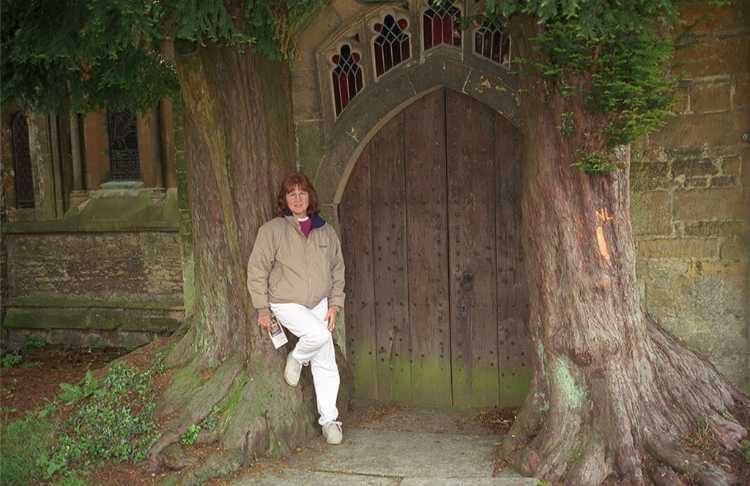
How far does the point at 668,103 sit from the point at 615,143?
359 millimetres

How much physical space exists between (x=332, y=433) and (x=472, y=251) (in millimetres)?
1922

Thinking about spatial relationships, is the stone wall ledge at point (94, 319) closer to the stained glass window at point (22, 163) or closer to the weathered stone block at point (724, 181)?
the stained glass window at point (22, 163)

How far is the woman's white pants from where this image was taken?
205 inches

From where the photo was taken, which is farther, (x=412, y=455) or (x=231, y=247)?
(x=231, y=247)

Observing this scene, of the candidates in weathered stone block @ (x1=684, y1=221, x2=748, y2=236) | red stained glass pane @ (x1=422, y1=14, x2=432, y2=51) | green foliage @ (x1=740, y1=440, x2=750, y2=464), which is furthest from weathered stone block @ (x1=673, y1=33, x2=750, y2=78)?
green foliage @ (x1=740, y1=440, x2=750, y2=464)

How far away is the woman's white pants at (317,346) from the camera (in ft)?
17.1

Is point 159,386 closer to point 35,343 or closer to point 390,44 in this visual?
point 390,44

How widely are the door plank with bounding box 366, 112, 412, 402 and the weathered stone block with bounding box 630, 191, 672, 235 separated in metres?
1.89

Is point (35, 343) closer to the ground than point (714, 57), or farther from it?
closer to the ground

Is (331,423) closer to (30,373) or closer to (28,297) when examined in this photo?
(30,373)

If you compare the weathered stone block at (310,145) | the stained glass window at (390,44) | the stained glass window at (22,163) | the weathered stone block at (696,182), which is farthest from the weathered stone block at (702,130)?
the stained glass window at (22,163)

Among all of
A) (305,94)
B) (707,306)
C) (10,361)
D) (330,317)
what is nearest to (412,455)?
(330,317)

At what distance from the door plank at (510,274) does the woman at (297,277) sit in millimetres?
1577

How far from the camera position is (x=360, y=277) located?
6.56 metres
